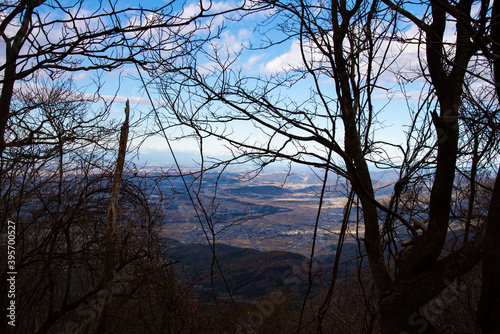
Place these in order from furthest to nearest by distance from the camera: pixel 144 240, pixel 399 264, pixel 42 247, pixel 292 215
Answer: pixel 292 215 → pixel 42 247 → pixel 144 240 → pixel 399 264

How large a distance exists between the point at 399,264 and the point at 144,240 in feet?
10.1

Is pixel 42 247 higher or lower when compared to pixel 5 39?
lower

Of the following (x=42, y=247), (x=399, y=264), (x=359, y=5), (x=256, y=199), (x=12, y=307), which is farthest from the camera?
(x=256, y=199)

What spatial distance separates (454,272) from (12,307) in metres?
4.67

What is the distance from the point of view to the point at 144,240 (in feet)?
13.3

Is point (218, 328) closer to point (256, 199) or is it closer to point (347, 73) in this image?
point (347, 73)

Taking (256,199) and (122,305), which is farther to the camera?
(256,199)

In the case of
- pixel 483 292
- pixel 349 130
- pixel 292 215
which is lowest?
pixel 292 215

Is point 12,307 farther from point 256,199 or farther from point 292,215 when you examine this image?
point 292,215

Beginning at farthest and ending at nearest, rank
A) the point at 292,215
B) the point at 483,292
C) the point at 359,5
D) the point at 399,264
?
the point at 292,215, the point at 359,5, the point at 399,264, the point at 483,292

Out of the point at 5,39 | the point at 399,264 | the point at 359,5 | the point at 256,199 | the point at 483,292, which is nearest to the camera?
the point at 483,292

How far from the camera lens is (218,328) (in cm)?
409

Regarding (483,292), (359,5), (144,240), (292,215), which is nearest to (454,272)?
(483,292)

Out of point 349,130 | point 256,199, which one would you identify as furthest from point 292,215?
point 349,130
